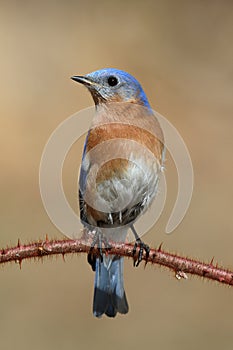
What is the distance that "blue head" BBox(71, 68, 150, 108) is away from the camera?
432cm

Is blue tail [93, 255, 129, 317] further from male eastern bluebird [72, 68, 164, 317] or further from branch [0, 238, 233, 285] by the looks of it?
branch [0, 238, 233, 285]

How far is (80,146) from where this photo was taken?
7270 millimetres

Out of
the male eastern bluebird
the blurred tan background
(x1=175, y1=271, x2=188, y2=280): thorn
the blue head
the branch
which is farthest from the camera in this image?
the blurred tan background

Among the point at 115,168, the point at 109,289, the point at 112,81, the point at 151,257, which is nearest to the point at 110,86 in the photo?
the point at 112,81

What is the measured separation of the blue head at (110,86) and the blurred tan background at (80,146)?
2.11 m

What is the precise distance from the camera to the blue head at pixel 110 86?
4.32 meters

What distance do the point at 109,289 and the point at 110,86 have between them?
1.23m

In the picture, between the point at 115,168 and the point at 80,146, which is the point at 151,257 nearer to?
the point at 115,168

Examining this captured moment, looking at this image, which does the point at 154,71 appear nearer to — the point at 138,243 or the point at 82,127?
the point at 82,127

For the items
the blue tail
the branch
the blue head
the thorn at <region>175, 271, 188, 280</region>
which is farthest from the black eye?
the thorn at <region>175, 271, 188, 280</region>

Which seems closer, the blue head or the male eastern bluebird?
the male eastern bluebird

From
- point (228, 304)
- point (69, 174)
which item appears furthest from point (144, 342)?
point (69, 174)

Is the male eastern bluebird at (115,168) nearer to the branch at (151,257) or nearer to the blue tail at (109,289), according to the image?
the blue tail at (109,289)

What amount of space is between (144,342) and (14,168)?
226 centimetres
